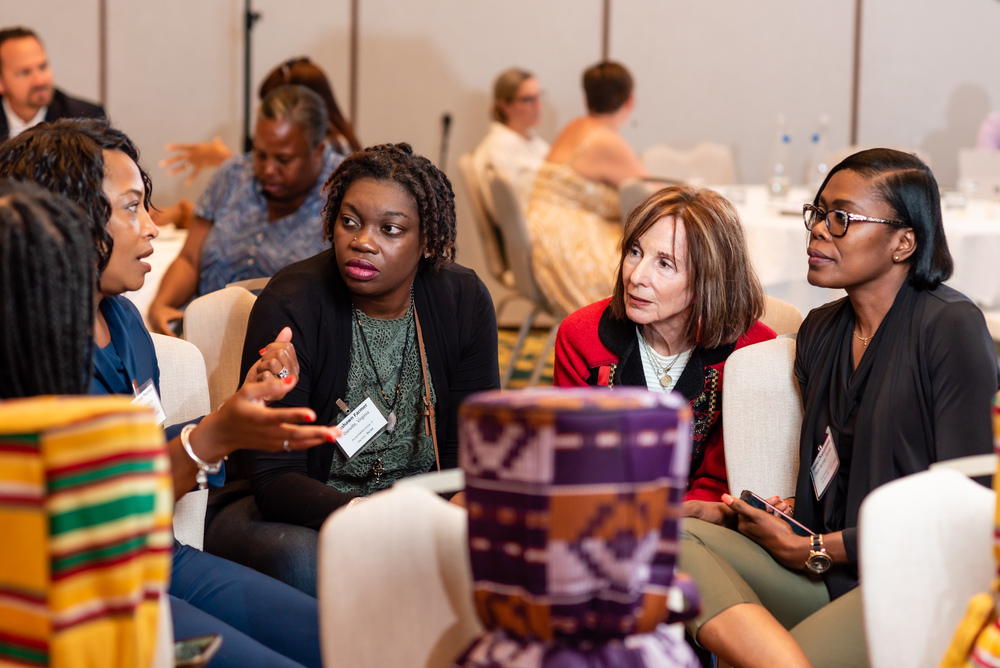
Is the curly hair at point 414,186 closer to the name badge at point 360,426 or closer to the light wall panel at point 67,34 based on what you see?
the name badge at point 360,426

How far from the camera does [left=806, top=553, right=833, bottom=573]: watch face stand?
65.6 inches

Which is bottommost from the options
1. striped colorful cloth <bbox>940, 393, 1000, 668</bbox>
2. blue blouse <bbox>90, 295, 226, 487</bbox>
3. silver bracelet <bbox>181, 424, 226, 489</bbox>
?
striped colorful cloth <bbox>940, 393, 1000, 668</bbox>

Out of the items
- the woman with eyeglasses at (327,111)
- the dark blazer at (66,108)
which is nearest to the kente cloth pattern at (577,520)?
the woman with eyeglasses at (327,111)

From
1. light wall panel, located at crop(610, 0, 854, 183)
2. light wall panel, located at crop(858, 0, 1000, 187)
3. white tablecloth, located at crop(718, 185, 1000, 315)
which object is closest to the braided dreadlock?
white tablecloth, located at crop(718, 185, 1000, 315)

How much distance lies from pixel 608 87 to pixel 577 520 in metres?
4.15

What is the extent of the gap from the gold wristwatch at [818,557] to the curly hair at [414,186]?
964 millimetres

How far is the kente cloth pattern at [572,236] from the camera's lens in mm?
4262

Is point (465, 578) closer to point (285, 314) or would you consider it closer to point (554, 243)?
point (285, 314)

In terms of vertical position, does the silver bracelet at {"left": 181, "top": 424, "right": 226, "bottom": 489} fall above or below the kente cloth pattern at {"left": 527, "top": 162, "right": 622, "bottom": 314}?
below

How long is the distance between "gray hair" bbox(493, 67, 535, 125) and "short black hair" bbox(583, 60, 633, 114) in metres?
0.49

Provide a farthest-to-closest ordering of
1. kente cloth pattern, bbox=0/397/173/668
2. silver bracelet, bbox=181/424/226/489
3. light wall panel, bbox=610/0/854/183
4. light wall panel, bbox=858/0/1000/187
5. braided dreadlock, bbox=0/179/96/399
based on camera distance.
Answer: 1. light wall panel, bbox=858/0/1000/187
2. light wall panel, bbox=610/0/854/183
3. silver bracelet, bbox=181/424/226/489
4. braided dreadlock, bbox=0/179/96/399
5. kente cloth pattern, bbox=0/397/173/668

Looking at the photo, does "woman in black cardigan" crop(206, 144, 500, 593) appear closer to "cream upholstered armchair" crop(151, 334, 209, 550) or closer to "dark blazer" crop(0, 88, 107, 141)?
"cream upholstered armchair" crop(151, 334, 209, 550)

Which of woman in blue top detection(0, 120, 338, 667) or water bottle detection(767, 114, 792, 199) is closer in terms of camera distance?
woman in blue top detection(0, 120, 338, 667)

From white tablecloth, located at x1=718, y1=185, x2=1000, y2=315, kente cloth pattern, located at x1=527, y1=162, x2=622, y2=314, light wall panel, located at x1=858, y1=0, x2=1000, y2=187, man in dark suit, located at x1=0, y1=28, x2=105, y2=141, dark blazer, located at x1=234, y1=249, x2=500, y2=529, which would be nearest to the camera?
dark blazer, located at x1=234, y1=249, x2=500, y2=529
